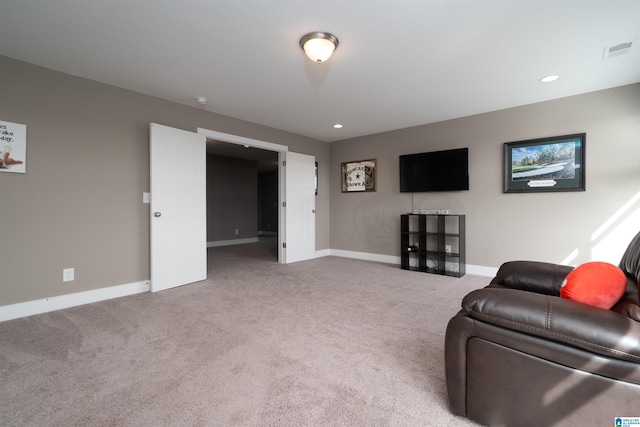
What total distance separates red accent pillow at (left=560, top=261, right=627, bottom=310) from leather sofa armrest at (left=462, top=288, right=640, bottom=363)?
186mm

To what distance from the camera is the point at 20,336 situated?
2.20 metres

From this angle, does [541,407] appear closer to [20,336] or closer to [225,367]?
[225,367]

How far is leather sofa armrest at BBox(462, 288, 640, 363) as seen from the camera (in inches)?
37.0

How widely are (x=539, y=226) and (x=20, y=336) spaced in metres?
5.66

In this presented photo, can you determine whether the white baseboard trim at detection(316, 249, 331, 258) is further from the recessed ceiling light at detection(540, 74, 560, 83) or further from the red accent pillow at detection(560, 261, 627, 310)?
the red accent pillow at detection(560, 261, 627, 310)

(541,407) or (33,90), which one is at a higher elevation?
(33,90)

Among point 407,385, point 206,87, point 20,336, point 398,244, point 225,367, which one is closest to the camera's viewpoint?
point 407,385

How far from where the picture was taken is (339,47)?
7.98 ft

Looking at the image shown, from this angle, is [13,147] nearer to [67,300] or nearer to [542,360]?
[67,300]

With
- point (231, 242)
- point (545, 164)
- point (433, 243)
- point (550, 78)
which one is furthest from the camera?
point (231, 242)

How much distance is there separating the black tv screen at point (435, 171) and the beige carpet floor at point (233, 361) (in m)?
1.90

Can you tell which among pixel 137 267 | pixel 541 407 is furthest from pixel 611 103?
pixel 137 267

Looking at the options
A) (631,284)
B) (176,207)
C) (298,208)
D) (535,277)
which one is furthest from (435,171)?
(176,207)

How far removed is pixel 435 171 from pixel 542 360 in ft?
12.6
